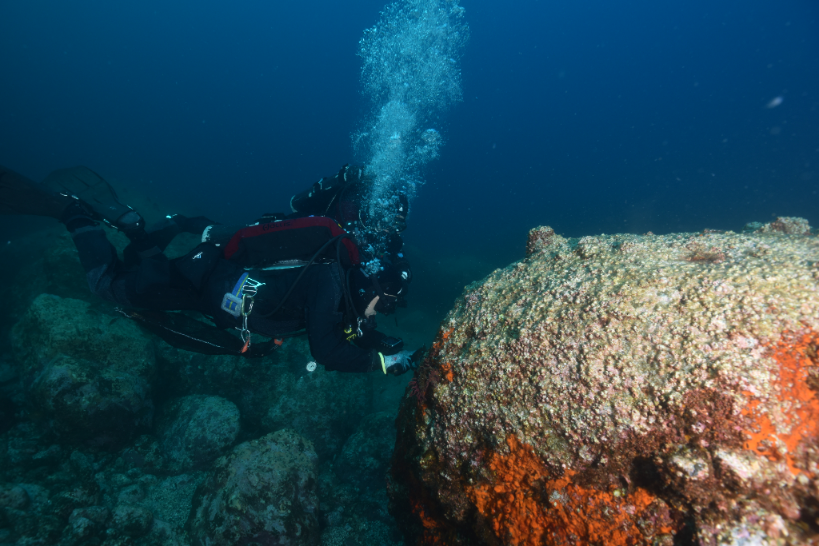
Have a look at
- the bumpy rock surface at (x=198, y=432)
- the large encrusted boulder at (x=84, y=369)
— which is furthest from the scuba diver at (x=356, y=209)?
the large encrusted boulder at (x=84, y=369)

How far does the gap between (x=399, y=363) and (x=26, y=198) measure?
518cm

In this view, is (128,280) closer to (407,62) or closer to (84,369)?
(84,369)

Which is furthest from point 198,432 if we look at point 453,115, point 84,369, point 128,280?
point 453,115

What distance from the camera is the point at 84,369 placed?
174 inches

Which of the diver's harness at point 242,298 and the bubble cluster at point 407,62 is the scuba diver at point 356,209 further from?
the bubble cluster at point 407,62

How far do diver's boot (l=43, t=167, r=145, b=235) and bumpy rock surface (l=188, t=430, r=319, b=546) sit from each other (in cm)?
333

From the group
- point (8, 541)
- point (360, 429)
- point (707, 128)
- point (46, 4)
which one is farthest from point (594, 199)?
point (46, 4)

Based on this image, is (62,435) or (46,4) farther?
(46,4)

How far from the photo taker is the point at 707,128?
96.9m

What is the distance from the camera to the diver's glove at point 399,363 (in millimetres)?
3235

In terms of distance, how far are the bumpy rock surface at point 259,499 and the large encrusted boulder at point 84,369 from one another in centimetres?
208

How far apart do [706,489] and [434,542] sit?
1537 mm

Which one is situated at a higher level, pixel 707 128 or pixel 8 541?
pixel 707 128

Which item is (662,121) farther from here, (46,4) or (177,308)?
(46,4)
